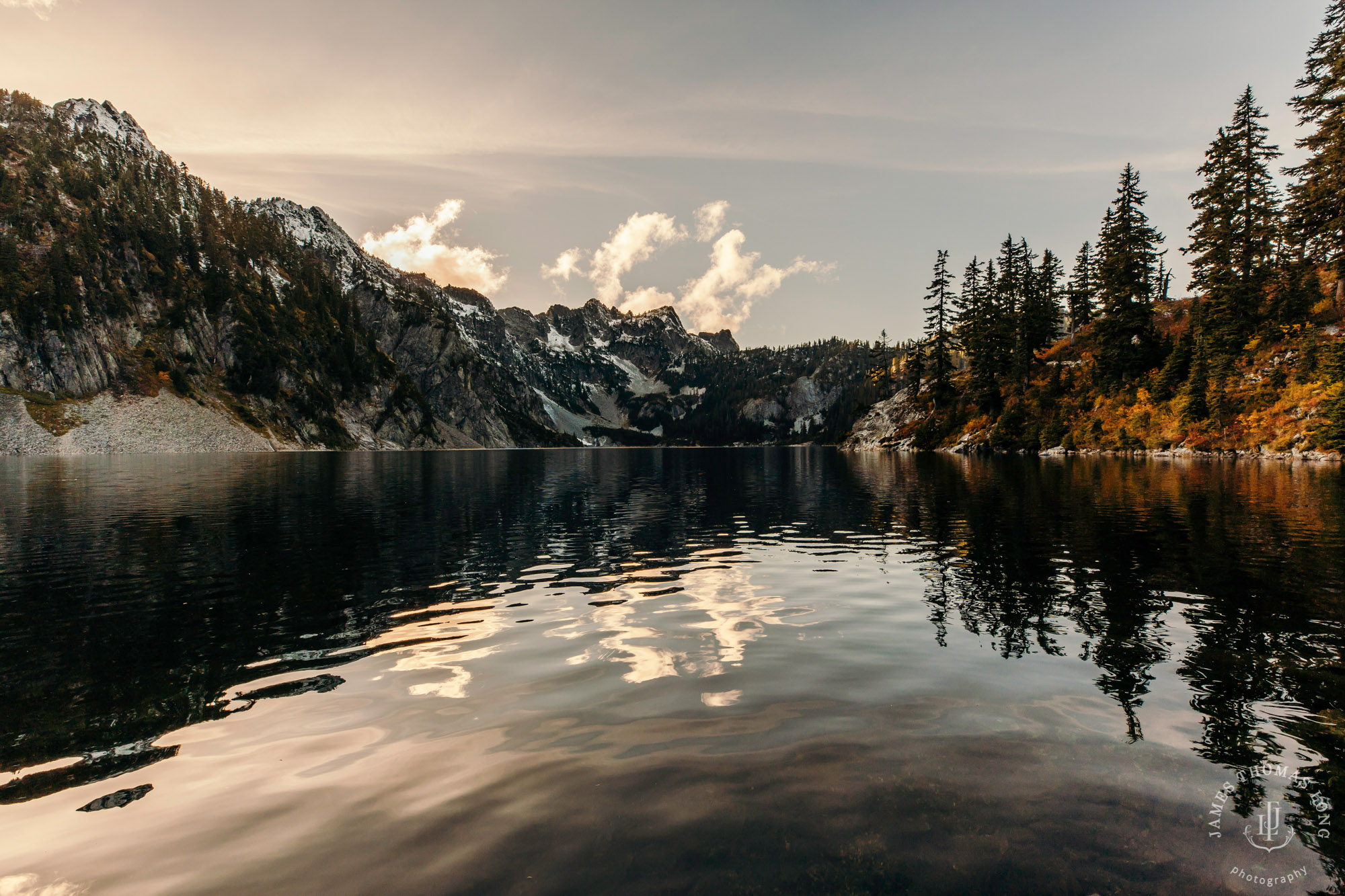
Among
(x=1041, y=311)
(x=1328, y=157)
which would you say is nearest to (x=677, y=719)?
(x=1328, y=157)

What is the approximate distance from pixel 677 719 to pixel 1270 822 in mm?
6909

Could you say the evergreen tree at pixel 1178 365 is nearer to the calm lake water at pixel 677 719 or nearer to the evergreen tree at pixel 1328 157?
the evergreen tree at pixel 1328 157

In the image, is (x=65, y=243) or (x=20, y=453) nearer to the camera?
(x=20, y=453)

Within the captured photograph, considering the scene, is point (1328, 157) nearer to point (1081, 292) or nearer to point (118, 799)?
point (1081, 292)

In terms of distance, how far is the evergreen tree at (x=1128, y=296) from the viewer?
3541 inches

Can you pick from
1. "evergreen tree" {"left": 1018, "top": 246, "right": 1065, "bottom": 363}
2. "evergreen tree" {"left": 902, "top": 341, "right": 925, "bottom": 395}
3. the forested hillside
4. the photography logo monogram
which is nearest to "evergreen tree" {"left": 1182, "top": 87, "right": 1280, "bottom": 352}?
the forested hillside

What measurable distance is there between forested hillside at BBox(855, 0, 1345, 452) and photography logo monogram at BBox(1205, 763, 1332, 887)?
7249 centimetres

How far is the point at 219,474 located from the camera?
66625 millimetres

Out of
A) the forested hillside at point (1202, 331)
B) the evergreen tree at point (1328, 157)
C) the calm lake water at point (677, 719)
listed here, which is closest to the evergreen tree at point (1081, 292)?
the forested hillside at point (1202, 331)

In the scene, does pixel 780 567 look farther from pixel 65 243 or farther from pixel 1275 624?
pixel 65 243

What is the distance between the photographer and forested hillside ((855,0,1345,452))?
211ft

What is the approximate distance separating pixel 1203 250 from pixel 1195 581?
8842 cm

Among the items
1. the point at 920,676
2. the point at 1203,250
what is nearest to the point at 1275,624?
the point at 920,676

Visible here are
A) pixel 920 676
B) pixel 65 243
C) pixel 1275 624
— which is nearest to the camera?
pixel 920 676
